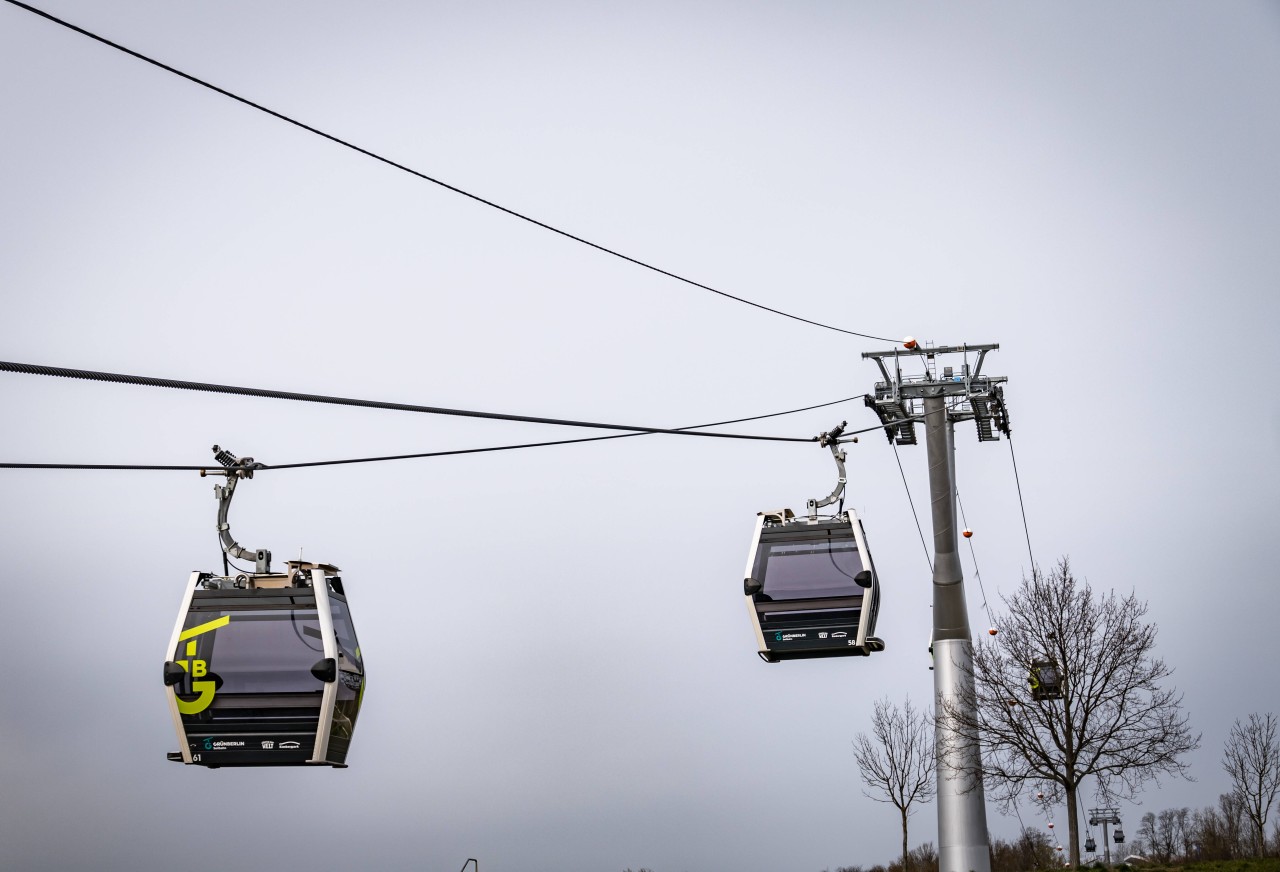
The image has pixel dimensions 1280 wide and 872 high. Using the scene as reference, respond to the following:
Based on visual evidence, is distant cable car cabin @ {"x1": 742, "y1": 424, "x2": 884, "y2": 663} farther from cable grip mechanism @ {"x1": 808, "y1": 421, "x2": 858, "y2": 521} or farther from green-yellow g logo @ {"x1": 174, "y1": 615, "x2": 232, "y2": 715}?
green-yellow g logo @ {"x1": 174, "y1": 615, "x2": 232, "y2": 715}

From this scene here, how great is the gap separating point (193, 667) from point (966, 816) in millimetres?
19756

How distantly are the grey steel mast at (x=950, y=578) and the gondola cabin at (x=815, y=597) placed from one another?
10853 mm

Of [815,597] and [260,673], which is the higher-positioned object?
[815,597]

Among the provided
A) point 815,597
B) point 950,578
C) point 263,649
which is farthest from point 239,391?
point 950,578

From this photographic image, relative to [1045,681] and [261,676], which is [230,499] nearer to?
[261,676]

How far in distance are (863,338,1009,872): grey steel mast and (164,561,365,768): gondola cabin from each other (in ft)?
53.8

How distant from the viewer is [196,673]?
577 inches

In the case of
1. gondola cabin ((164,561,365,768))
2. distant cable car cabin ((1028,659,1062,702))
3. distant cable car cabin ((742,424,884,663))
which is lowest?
gondola cabin ((164,561,365,768))

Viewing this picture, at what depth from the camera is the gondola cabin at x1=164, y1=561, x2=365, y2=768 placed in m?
14.5

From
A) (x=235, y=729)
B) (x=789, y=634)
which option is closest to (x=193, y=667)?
(x=235, y=729)

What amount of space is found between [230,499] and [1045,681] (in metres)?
20.7

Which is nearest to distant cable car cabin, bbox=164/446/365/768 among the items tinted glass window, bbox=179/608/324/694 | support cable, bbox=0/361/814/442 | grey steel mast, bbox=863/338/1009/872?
tinted glass window, bbox=179/608/324/694

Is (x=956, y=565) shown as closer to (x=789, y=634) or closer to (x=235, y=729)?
(x=789, y=634)

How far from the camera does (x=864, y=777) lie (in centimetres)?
3969
